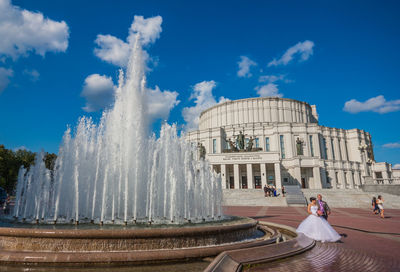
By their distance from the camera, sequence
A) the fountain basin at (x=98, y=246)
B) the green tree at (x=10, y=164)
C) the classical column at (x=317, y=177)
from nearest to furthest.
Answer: the fountain basin at (x=98, y=246) < the green tree at (x=10, y=164) < the classical column at (x=317, y=177)

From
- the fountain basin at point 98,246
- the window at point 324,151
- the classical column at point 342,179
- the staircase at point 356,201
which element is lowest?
the staircase at point 356,201

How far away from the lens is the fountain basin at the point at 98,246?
4.49 m

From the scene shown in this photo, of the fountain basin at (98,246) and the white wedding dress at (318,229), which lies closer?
the fountain basin at (98,246)

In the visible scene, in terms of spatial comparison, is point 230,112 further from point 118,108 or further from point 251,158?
point 118,108

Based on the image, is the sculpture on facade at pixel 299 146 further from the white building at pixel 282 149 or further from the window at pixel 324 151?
the window at pixel 324 151

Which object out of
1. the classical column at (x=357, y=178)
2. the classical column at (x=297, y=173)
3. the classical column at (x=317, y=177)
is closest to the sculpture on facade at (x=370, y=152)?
the classical column at (x=357, y=178)

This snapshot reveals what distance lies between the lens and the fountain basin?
4.49 m

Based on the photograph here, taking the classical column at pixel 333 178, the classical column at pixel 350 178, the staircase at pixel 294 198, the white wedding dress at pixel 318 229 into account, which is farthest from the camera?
the classical column at pixel 350 178

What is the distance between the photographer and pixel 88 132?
481 inches

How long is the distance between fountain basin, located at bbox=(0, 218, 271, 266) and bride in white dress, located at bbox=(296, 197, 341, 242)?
2934 millimetres

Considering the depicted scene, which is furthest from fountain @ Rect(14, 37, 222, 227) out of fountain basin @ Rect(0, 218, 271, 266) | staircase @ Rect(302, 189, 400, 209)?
staircase @ Rect(302, 189, 400, 209)

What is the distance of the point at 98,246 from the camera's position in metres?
4.95

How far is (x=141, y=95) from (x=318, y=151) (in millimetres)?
46548

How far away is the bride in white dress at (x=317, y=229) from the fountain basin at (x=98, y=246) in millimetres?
2934
